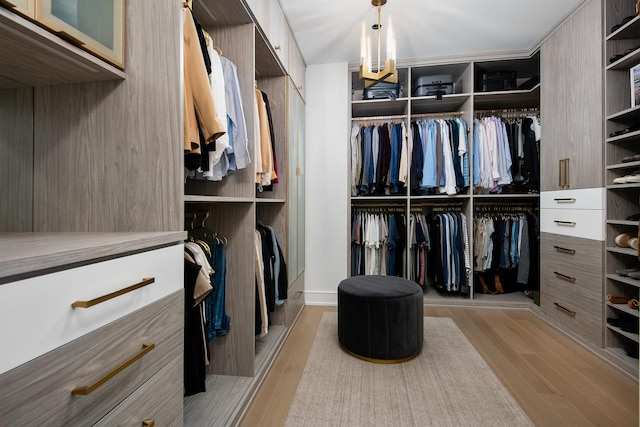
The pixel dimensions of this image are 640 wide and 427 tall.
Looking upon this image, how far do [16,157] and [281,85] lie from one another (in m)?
1.68

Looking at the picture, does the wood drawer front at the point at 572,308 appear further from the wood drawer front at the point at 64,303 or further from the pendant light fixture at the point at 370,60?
the wood drawer front at the point at 64,303

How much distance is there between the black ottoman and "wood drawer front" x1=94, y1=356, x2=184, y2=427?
47.3 inches

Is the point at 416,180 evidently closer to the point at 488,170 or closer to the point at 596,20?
the point at 488,170

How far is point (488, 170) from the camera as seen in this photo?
9.42 ft

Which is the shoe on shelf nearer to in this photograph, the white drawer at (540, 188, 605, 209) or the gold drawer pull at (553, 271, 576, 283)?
the white drawer at (540, 188, 605, 209)

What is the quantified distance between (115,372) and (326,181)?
249cm

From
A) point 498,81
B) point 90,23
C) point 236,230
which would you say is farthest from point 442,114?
point 90,23

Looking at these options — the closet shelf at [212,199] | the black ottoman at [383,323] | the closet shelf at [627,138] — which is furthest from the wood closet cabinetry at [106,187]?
the closet shelf at [627,138]

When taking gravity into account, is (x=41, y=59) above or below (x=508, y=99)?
below

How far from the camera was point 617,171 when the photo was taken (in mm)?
1957

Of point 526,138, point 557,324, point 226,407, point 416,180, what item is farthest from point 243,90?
point 557,324

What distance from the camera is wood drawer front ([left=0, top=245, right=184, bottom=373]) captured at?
1.52ft

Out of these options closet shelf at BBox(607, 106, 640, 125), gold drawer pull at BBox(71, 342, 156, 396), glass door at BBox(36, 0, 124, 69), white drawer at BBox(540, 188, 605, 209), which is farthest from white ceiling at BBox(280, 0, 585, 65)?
gold drawer pull at BBox(71, 342, 156, 396)

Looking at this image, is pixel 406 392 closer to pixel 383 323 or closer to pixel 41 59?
pixel 383 323
